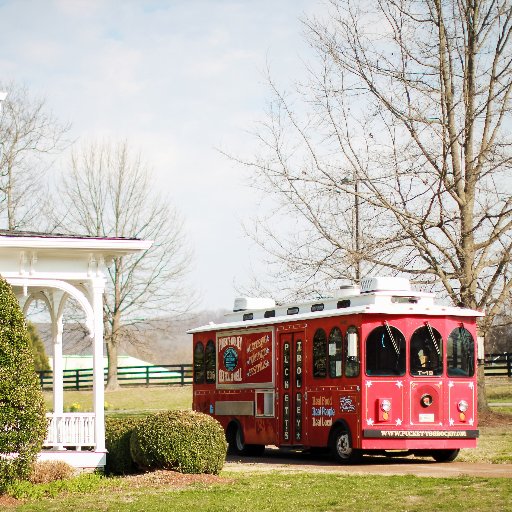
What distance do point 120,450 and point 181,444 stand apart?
71.4 inches

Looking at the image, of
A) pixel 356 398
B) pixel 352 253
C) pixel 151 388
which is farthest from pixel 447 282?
pixel 151 388

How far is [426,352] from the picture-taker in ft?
67.7

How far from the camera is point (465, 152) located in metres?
28.7

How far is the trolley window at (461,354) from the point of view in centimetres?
2083

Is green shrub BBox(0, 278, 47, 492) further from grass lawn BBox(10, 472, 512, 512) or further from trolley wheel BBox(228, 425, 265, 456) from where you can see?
trolley wheel BBox(228, 425, 265, 456)

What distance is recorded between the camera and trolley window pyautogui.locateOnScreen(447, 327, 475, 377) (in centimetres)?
2083

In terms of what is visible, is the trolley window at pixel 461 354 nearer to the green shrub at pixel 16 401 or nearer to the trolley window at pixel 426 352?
the trolley window at pixel 426 352

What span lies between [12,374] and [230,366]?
988 centimetres

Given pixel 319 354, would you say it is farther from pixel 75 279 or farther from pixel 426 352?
pixel 75 279

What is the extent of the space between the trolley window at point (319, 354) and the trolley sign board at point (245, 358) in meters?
1.61

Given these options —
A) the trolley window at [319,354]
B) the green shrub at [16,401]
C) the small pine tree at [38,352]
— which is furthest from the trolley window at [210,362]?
the small pine tree at [38,352]

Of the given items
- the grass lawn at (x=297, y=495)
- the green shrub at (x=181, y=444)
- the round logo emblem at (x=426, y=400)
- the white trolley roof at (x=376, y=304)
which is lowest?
the grass lawn at (x=297, y=495)

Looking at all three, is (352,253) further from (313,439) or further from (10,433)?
(10,433)

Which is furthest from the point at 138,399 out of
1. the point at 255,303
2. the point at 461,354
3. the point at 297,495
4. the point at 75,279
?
the point at 297,495
